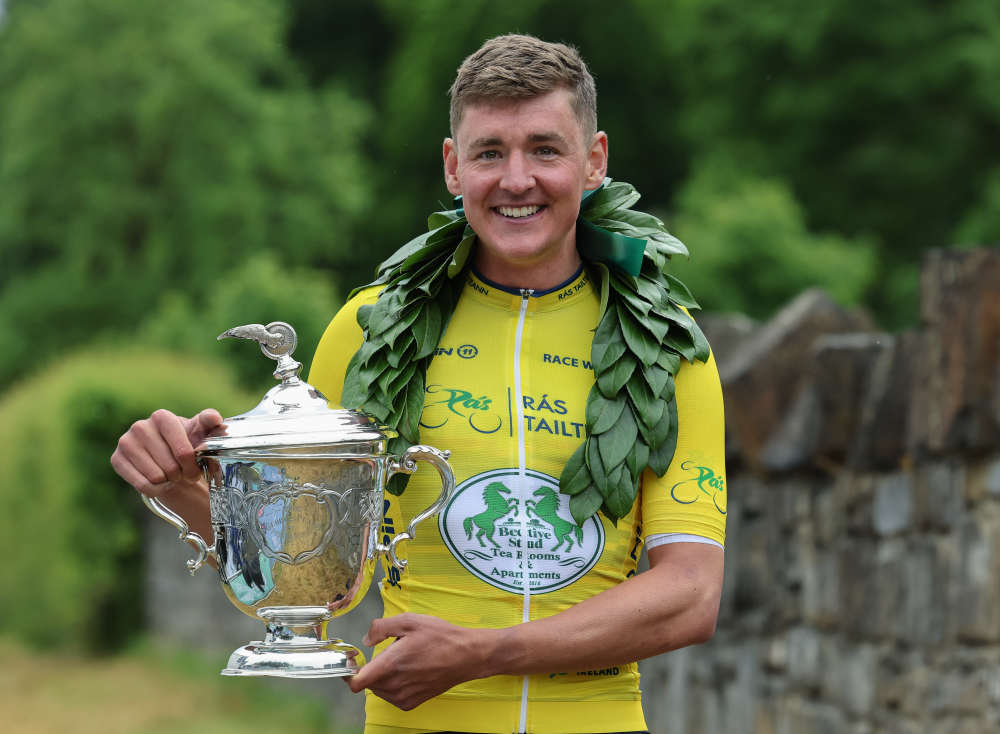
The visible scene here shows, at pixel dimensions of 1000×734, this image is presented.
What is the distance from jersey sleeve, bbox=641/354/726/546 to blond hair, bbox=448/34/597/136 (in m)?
0.47

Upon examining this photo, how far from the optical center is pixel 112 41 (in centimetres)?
2438

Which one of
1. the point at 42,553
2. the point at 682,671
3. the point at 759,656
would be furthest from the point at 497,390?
the point at 42,553

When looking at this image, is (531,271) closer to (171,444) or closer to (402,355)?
(402,355)

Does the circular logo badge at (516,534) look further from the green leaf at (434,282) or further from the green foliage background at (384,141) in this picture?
the green foliage background at (384,141)

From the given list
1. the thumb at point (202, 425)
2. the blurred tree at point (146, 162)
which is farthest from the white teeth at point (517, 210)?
the blurred tree at point (146, 162)

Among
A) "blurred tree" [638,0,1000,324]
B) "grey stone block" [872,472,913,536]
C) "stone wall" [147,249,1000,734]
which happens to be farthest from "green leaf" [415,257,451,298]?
"blurred tree" [638,0,1000,324]

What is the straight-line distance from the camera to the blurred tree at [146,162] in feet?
78.2

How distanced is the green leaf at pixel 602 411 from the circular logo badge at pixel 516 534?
12 cm

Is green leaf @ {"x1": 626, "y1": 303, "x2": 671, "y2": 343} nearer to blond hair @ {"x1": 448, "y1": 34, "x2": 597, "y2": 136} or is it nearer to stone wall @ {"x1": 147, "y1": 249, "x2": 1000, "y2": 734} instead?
blond hair @ {"x1": 448, "y1": 34, "x2": 597, "y2": 136}

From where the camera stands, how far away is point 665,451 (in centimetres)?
275

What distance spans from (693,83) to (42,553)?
13.4 m

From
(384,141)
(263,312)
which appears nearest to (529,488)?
(263,312)

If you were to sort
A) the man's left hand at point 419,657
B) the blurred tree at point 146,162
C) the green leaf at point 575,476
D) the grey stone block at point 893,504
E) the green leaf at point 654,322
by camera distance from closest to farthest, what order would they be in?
the man's left hand at point 419,657 < the green leaf at point 575,476 < the green leaf at point 654,322 < the grey stone block at point 893,504 < the blurred tree at point 146,162

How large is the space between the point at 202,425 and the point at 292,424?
168mm
